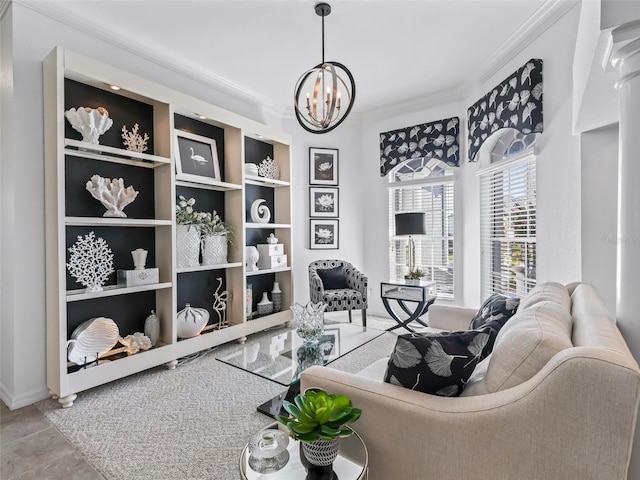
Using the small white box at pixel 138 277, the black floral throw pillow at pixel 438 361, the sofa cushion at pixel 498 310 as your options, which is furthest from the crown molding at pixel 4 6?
the sofa cushion at pixel 498 310

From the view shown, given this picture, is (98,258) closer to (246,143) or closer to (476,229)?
(246,143)

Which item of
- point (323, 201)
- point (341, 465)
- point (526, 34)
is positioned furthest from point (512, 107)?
point (341, 465)

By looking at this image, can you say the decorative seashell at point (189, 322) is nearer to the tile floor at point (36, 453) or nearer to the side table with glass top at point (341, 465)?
the tile floor at point (36, 453)

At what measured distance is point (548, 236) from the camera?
2758mm

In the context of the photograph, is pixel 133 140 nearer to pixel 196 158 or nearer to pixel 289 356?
pixel 196 158

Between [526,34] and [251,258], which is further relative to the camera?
[251,258]

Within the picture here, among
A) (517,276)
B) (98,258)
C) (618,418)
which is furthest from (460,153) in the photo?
(98,258)

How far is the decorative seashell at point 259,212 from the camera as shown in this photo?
4082 millimetres

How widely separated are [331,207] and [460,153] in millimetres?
Result: 1881

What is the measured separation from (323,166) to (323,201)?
1.70 feet

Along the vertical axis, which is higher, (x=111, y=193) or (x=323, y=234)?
(x=111, y=193)

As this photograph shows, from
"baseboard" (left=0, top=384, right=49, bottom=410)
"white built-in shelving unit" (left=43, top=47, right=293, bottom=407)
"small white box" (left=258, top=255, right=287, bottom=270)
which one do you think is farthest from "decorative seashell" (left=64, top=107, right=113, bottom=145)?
"small white box" (left=258, top=255, right=287, bottom=270)

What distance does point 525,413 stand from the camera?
38.5 inches

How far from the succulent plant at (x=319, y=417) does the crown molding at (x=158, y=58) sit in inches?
132
